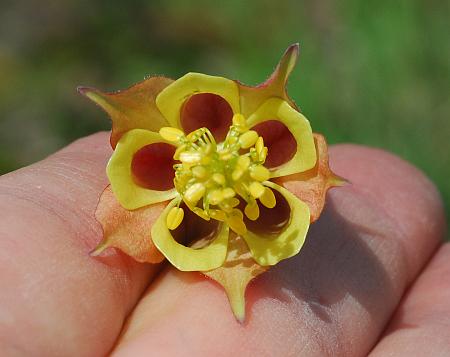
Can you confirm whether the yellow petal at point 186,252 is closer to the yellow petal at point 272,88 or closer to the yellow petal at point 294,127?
the yellow petal at point 294,127

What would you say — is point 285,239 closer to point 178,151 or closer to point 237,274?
point 237,274

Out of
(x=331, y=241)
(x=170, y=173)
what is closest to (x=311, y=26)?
(x=331, y=241)

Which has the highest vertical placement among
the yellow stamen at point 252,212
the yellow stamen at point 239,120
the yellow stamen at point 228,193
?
the yellow stamen at point 239,120

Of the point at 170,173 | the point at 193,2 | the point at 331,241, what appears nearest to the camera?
the point at 170,173

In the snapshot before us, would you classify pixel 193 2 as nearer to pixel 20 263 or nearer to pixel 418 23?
pixel 418 23

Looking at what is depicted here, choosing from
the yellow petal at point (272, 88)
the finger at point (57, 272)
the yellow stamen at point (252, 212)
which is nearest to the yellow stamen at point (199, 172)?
the yellow stamen at point (252, 212)

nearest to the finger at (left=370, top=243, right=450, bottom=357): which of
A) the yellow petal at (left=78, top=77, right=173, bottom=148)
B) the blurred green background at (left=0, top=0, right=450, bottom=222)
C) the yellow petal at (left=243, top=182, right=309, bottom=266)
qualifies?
the yellow petal at (left=243, top=182, right=309, bottom=266)
